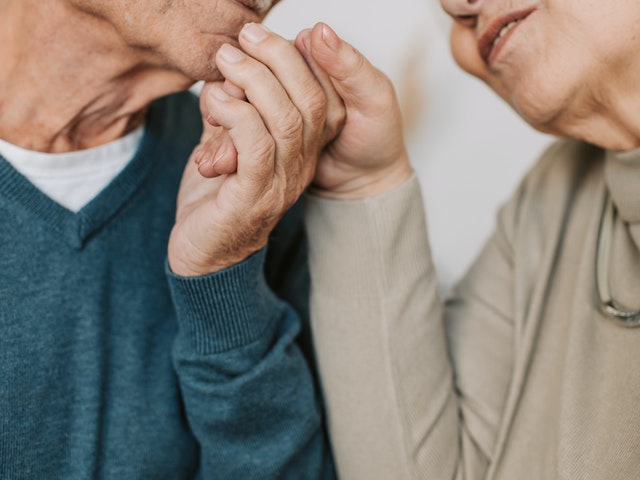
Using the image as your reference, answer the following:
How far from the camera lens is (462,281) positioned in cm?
125

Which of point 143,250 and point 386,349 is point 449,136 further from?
point 143,250

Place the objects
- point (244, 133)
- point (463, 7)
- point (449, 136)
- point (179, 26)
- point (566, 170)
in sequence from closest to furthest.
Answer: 1. point (244, 133)
2. point (179, 26)
3. point (463, 7)
4. point (566, 170)
5. point (449, 136)

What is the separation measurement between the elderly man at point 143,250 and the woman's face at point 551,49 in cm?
27

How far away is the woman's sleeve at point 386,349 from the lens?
1.00m

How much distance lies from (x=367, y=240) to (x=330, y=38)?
0.31m

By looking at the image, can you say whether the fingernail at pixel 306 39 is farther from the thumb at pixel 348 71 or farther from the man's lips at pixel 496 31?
the man's lips at pixel 496 31

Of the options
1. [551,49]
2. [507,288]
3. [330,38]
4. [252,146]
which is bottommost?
[507,288]

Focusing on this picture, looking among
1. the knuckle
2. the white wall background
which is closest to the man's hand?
the knuckle

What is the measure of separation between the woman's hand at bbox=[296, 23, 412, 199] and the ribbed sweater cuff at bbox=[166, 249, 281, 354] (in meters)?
0.17

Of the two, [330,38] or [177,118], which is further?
[177,118]

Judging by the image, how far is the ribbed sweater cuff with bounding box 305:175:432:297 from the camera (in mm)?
990

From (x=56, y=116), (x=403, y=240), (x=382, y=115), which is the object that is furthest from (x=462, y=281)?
(x=56, y=116)

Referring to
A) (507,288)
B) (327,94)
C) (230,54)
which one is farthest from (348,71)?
(507,288)

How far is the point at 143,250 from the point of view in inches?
39.9
